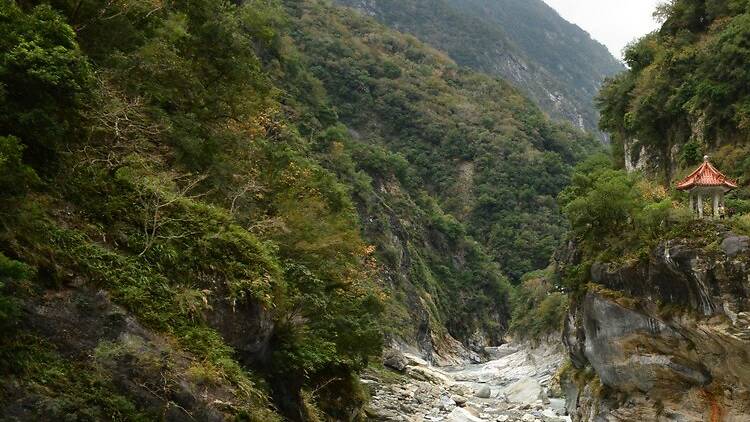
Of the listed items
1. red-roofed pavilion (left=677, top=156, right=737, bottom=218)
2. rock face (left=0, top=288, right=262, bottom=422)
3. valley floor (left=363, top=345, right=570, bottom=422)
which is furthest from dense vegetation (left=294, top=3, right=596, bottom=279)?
rock face (left=0, top=288, right=262, bottom=422)

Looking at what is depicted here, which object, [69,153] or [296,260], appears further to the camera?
[296,260]

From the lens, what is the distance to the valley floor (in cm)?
2495

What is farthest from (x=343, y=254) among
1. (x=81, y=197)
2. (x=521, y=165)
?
(x=521, y=165)

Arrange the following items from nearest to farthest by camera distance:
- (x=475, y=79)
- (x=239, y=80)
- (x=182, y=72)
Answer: (x=182, y=72) < (x=239, y=80) < (x=475, y=79)

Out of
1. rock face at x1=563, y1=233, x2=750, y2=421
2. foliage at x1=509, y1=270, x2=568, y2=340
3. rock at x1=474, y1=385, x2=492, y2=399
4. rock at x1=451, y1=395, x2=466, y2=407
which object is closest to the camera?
rock face at x1=563, y1=233, x2=750, y2=421

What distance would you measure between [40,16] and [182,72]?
6.40m

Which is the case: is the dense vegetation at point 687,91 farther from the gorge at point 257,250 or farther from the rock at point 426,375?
the rock at point 426,375

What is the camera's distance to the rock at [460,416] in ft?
79.3

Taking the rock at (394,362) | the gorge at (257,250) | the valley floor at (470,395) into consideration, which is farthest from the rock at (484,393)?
the rock at (394,362)

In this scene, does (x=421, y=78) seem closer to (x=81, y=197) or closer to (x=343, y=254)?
(x=343, y=254)

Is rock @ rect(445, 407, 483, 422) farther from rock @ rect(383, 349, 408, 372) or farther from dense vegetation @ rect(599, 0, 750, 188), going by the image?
dense vegetation @ rect(599, 0, 750, 188)

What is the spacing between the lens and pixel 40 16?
966 centimetres

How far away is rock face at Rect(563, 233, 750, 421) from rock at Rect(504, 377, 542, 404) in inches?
325

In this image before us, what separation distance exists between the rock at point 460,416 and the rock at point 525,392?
5.49 m
